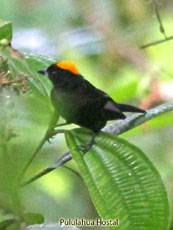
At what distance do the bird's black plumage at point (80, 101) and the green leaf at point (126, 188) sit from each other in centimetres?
4

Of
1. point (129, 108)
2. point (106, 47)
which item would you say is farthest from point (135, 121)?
point (106, 47)

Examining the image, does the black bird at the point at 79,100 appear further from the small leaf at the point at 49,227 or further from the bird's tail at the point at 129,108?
the small leaf at the point at 49,227

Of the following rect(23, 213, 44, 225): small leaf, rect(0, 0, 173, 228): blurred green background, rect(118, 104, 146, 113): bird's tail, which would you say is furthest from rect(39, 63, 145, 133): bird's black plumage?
rect(0, 0, 173, 228): blurred green background

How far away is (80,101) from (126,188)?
0.12 meters

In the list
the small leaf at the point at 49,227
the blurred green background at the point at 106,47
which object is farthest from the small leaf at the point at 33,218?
the blurred green background at the point at 106,47

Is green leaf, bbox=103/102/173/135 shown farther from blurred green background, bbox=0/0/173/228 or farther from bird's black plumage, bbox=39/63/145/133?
blurred green background, bbox=0/0/173/228

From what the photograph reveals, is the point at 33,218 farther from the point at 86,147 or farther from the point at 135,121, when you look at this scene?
the point at 135,121

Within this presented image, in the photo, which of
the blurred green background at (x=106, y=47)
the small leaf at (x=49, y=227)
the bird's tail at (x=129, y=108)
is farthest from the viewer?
the blurred green background at (x=106, y=47)

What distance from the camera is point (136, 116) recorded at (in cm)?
73

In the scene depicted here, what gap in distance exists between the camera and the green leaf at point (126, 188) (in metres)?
0.59

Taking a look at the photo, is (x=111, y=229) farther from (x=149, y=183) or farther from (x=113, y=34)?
(x=113, y=34)

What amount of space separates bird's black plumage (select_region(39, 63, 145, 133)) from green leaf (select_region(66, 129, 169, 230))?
41 mm

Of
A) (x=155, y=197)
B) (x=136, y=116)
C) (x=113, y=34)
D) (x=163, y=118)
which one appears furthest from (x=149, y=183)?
(x=113, y=34)

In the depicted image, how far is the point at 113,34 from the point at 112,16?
14cm
